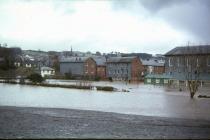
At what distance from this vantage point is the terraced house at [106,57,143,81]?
464 ft

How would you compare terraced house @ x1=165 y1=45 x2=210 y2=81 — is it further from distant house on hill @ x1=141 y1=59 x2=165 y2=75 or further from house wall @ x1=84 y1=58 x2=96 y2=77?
A: house wall @ x1=84 y1=58 x2=96 y2=77

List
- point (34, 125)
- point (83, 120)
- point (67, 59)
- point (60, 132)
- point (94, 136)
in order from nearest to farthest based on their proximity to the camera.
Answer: point (94, 136)
point (60, 132)
point (34, 125)
point (83, 120)
point (67, 59)

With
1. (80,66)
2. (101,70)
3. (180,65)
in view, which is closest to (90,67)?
(80,66)

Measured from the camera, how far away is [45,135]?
1777cm

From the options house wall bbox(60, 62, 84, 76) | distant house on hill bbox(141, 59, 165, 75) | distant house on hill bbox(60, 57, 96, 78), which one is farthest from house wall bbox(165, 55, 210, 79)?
house wall bbox(60, 62, 84, 76)

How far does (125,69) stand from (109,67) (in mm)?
8627

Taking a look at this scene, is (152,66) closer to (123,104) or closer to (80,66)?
(80,66)

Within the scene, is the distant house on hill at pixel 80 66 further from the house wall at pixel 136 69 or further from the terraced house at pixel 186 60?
the terraced house at pixel 186 60

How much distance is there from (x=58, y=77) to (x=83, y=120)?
366 ft

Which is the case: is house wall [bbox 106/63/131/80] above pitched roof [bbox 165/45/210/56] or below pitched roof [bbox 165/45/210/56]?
below

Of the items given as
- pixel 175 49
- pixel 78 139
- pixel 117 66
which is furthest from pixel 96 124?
pixel 117 66

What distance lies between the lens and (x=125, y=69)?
142750mm

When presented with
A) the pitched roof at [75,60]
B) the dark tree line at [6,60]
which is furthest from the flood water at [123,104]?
the pitched roof at [75,60]

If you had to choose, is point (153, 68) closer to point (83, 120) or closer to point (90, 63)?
point (90, 63)
